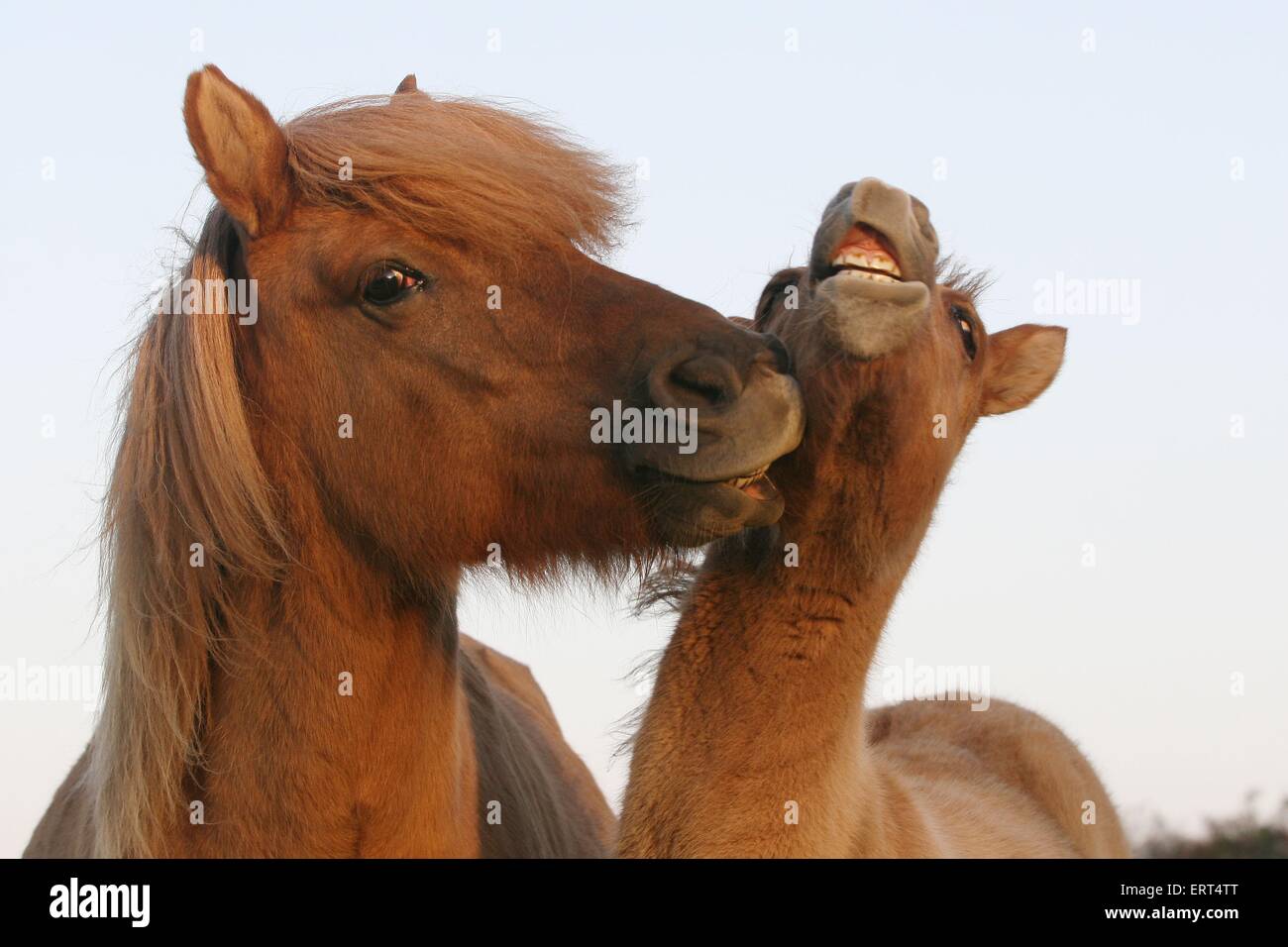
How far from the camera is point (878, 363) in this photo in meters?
4.07

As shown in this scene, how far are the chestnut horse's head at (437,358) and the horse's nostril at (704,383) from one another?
0.11m

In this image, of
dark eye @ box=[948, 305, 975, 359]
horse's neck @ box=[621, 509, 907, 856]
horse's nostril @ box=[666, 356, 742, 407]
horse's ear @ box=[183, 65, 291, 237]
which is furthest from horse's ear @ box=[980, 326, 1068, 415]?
horse's ear @ box=[183, 65, 291, 237]

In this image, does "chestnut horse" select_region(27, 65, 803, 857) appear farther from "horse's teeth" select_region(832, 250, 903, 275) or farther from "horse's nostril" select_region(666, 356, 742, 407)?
"horse's teeth" select_region(832, 250, 903, 275)

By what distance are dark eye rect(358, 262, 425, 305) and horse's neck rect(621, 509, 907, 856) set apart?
1.44m

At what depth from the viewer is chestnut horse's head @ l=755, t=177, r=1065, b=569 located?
393cm

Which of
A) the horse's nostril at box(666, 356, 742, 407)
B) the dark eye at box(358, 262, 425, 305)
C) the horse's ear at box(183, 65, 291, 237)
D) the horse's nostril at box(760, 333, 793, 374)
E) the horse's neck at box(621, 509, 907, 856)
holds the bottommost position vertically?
the horse's neck at box(621, 509, 907, 856)

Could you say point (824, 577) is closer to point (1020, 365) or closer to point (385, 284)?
point (1020, 365)

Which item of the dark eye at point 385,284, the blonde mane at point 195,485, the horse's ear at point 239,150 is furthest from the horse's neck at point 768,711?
the horse's ear at point 239,150

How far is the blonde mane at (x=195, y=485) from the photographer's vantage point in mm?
3936

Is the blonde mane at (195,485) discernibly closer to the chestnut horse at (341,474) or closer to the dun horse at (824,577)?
the chestnut horse at (341,474)

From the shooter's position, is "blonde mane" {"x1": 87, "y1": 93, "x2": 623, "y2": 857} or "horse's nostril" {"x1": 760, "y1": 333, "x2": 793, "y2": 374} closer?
"horse's nostril" {"x1": 760, "y1": 333, "x2": 793, "y2": 374}

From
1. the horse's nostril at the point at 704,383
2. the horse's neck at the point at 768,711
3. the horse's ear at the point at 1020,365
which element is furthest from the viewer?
the horse's ear at the point at 1020,365
